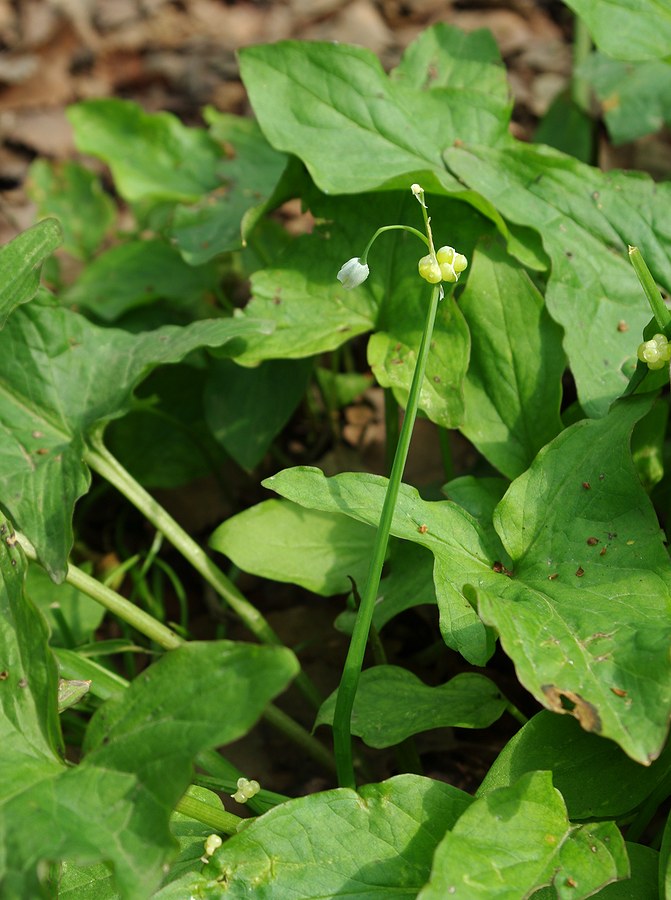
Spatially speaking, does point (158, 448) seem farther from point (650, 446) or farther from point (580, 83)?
point (580, 83)

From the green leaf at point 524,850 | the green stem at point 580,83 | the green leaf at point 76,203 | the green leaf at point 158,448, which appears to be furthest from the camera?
the green leaf at point 76,203

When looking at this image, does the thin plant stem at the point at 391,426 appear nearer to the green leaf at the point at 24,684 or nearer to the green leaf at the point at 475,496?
the green leaf at the point at 475,496

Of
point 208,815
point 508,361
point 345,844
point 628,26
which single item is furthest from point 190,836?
point 628,26

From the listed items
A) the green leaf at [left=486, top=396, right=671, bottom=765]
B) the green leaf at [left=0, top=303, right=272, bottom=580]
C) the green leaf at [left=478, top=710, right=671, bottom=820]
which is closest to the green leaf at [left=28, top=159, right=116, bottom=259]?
the green leaf at [left=0, top=303, right=272, bottom=580]

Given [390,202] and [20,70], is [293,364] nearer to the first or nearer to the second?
[390,202]

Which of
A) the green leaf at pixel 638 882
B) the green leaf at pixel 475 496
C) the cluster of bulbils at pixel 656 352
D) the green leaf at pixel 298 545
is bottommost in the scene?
the green leaf at pixel 638 882

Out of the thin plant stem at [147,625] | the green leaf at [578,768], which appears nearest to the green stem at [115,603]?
the thin plant stem at [147,625]

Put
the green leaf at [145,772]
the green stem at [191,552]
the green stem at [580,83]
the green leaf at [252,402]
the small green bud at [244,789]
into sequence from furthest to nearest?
1. the green stem at [580,83]
2. the green leaf at [252,402]
3. the green stem at [191,552]
4. the small green bud at [244,789]
5. the green leaf at [145,772]

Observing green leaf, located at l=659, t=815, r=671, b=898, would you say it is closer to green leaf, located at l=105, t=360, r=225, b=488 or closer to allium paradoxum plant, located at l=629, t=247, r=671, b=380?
allium paradoxum plant, located at l=629, t=247, r=671, b=380
